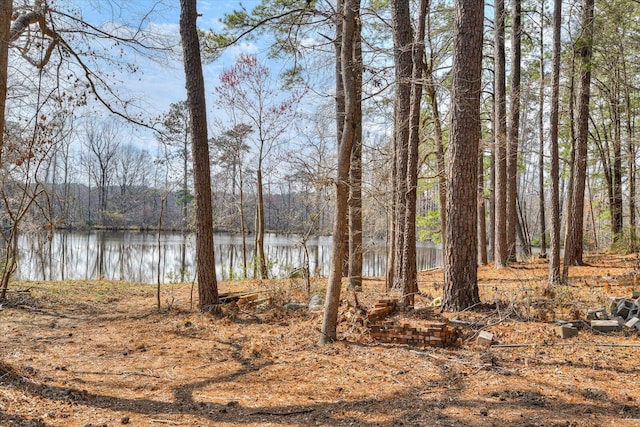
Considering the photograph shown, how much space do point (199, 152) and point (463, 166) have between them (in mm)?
4169

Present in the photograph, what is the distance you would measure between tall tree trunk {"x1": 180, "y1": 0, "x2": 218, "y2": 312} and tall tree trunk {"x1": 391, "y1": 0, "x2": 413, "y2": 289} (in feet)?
10.2

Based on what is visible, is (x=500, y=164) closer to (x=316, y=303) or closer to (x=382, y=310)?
(x=316, y=303)

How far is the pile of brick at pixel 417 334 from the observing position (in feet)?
15.7

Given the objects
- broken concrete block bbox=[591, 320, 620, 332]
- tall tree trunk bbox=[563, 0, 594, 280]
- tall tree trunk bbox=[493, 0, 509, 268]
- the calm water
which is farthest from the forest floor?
the calm water

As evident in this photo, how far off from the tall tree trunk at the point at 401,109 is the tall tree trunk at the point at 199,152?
122 inches

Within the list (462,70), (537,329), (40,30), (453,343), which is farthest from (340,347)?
(40,30)

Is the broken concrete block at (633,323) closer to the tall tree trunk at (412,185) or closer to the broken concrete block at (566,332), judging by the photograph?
the broken concrete block at (566,332)

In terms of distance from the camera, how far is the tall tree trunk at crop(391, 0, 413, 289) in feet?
22.2

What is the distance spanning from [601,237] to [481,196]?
9698 mm

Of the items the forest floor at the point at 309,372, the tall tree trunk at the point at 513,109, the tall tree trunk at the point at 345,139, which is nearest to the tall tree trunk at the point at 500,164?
the tall tree trunk at the point at 513,109

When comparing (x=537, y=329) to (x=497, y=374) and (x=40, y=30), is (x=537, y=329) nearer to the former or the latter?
(x=497, y=374)

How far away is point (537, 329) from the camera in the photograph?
16.1 ft

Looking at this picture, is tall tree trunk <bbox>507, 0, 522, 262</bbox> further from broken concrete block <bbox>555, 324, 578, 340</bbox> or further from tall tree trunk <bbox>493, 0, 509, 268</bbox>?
broken concrete block <bbox>555, 324, 578, 340</bbox>

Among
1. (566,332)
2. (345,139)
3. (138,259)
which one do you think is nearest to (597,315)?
(566,332)
